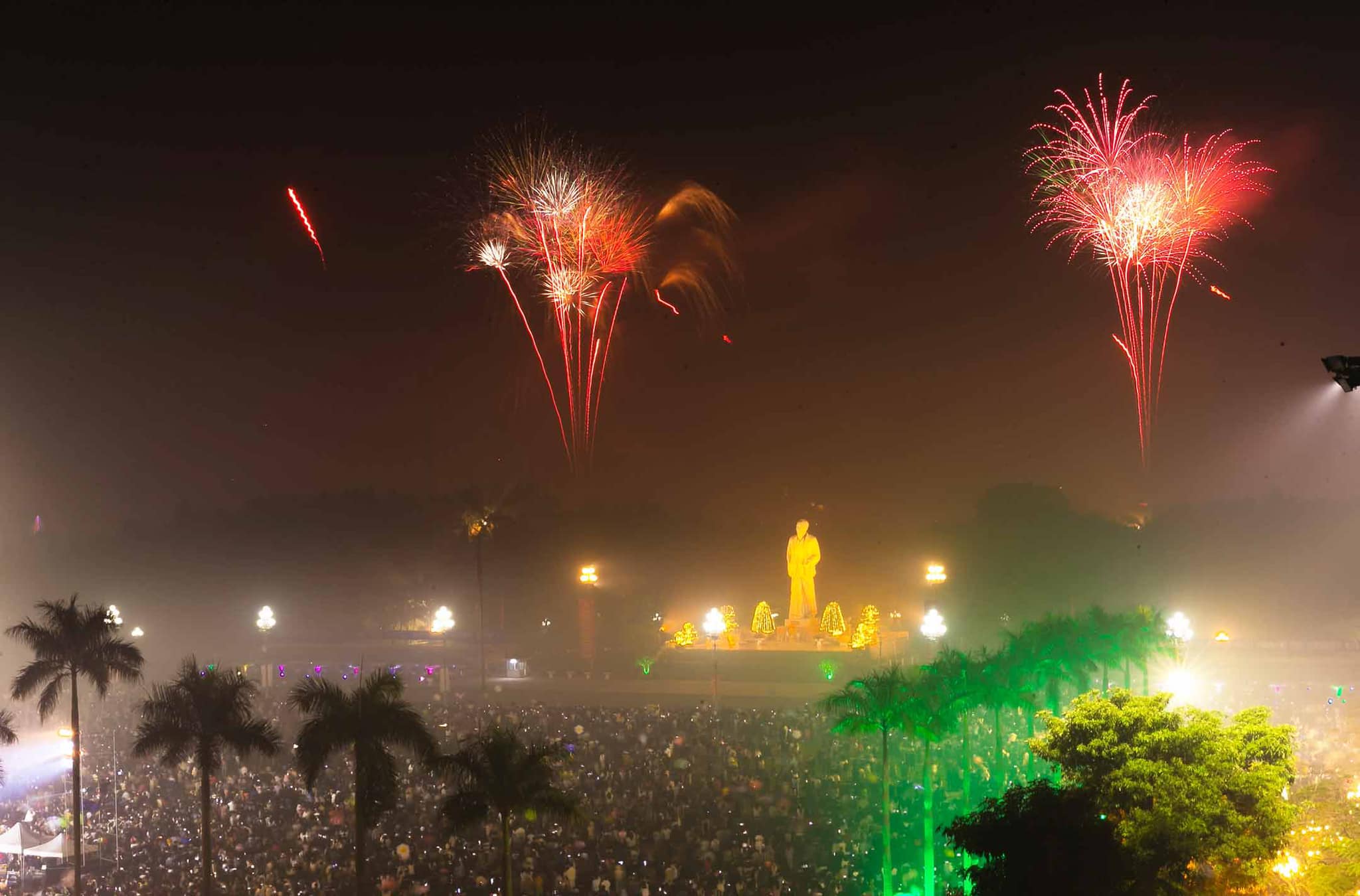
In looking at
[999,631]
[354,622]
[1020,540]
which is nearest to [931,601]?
[999,631]

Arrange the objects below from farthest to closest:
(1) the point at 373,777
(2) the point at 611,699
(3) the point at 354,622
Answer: (3) the point at 354,622
(2) the point at 611,699
(1) the point at 373,777

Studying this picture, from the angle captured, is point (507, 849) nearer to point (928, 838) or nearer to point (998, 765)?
point (928, 838)

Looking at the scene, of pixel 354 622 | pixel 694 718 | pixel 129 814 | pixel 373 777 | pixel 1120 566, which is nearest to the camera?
pixel 373 777

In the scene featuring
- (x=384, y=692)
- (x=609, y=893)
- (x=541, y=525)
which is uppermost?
(x=541, y=525)

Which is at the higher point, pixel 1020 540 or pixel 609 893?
pixel 1020 540

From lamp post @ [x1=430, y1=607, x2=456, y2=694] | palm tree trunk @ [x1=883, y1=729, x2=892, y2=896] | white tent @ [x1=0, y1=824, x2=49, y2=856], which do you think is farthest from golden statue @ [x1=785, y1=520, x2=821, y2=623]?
white tent @ [x1=0, y1=824, x2=49, y2=856]

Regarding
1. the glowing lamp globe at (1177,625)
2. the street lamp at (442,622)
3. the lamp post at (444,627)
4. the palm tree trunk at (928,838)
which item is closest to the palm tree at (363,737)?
the palm tree trunk at (928,838)

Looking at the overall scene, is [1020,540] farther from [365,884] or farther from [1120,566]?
[365,884]
